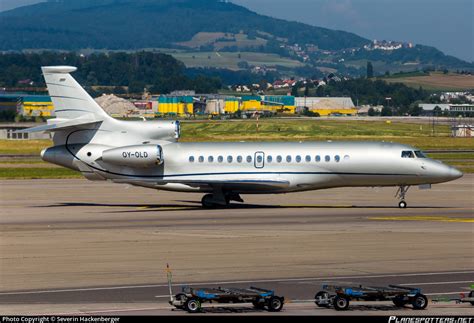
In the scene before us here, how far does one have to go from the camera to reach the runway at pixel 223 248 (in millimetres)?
25234

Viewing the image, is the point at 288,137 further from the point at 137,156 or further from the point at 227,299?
the point at 227,299

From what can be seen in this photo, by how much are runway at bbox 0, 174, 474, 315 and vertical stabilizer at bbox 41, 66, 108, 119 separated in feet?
14.7

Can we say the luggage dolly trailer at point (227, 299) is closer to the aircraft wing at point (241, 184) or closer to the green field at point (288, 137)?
the aircraft wing at point (241, 184)

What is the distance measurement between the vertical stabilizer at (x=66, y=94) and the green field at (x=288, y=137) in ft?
66.9

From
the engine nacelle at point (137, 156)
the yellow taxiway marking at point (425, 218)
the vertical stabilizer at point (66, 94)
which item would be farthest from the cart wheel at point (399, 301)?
the vertical stabilizer at point (66, 94)

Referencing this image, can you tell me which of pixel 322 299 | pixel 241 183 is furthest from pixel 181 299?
pixel 241 183

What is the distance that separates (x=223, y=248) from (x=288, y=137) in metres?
75.8

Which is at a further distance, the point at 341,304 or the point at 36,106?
the point at 36,106

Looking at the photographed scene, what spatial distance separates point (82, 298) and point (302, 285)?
18.4ft

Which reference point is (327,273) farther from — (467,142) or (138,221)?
(467,142)

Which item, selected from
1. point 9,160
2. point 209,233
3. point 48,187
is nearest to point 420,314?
point 209,233

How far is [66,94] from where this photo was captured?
47375mm

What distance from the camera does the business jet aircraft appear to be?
4575 centimetres

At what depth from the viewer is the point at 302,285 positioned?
1026 inches
